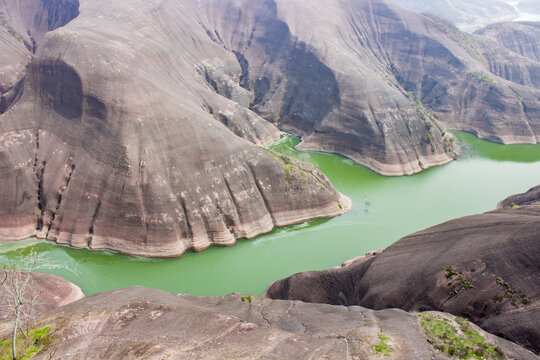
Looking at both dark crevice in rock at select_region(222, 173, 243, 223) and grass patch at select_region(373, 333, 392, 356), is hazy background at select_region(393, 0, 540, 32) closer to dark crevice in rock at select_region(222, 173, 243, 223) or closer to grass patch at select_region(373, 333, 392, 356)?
dark crevice in rock at select_region(222, 173, 243, 223)

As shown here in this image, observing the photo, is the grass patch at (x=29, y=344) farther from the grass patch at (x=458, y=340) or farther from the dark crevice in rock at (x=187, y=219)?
the dark crevice in rock at (x=187, y=219)

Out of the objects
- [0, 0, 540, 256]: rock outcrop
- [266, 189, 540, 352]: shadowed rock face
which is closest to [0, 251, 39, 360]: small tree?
[0, 0, 540, 256]: rock outcrop

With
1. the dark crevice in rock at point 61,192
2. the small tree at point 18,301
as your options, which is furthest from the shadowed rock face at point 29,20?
the small tree at point 18,301

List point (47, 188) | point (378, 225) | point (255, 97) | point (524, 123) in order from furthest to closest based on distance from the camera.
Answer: point (255, 97), point (524, 123), point (378, 225), point (47, 188)

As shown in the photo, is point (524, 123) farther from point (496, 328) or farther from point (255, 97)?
point (496, 328)

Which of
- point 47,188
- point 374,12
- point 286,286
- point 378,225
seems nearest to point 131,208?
point 47,188

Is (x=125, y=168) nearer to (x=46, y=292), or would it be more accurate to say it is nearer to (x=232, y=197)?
(x=232, y=197)
